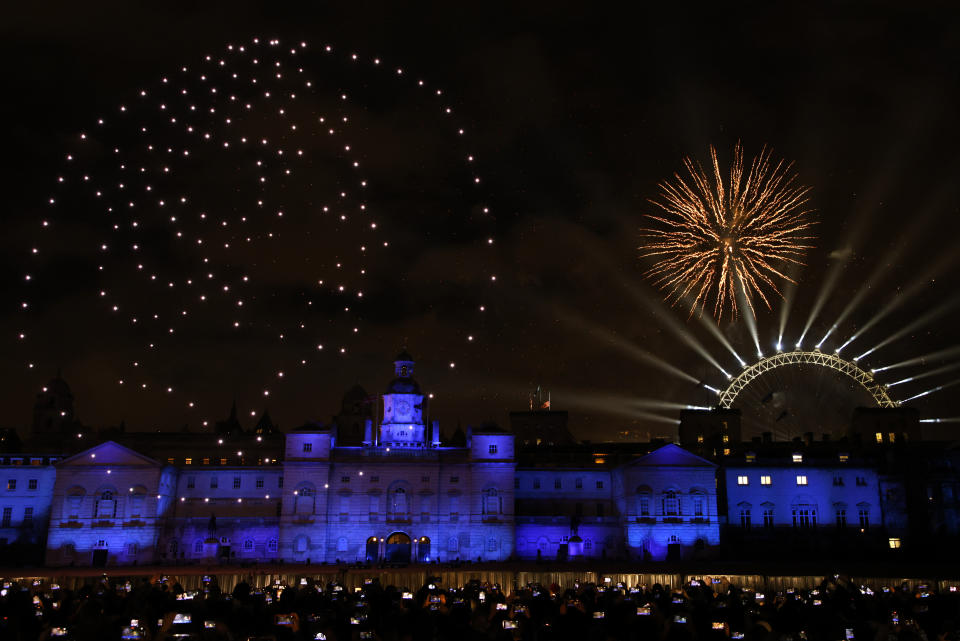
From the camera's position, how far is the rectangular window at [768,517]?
74875mm

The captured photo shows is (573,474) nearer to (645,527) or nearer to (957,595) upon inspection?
(645,527)

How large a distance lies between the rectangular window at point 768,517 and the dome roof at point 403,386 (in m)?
29.9

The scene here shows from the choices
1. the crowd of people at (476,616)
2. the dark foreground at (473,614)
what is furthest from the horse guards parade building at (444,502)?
the crowd of people at (476,616)

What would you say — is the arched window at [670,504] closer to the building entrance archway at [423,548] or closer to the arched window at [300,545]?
the building entrance archway at [423,548]

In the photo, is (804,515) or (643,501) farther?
(804,515)

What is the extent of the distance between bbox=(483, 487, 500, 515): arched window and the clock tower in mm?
7201

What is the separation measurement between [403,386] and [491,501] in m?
12.4

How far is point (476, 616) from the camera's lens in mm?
29406

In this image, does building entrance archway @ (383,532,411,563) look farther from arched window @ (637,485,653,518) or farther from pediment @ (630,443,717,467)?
pediment @ (630,443,717,467)

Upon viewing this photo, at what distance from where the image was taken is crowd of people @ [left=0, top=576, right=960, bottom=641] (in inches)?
1060

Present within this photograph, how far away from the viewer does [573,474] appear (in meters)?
76.9

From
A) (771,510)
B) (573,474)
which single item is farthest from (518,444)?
(771,510)

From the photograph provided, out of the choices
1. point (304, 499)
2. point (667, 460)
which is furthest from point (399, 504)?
point (667, 460)

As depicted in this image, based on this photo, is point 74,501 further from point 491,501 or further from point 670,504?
point 670,504
